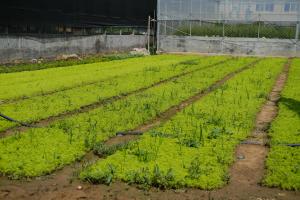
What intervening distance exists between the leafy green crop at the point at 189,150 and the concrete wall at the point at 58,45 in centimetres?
1504

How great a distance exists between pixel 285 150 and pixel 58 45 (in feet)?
73.3

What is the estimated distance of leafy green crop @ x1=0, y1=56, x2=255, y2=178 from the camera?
292 inches

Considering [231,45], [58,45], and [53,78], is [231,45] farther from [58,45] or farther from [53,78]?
[53,78]

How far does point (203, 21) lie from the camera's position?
4059 cm

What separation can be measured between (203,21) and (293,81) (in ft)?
76.2

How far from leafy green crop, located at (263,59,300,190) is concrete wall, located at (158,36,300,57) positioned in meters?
23.8

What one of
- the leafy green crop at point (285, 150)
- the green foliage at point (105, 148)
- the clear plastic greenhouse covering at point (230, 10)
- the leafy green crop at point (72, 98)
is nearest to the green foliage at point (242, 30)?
the clear plastic greenhouse covering at point (230, 10)

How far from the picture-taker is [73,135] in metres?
9.06

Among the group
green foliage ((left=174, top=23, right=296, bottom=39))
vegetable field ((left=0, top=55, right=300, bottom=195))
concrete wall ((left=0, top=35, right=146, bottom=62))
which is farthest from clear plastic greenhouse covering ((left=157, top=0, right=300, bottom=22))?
vegetable field ((left=0, top=55, right=300, bottom=195))

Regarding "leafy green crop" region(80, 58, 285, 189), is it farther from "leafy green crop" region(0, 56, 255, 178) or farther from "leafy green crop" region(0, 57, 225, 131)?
"leafy green crop" region(0, 57, 225, 131)

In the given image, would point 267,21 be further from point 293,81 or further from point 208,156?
point 208,156

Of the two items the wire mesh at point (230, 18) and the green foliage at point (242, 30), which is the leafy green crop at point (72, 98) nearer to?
the green foliage at point (242, 30)

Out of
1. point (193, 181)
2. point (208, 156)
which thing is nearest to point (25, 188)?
point (193, 181)

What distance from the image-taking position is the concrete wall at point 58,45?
79.9 ft
